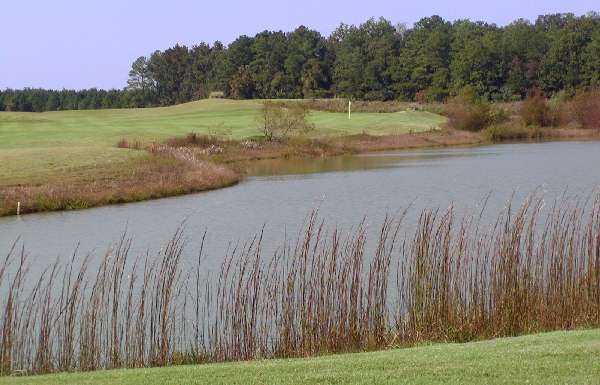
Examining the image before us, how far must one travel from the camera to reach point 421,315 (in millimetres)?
12344

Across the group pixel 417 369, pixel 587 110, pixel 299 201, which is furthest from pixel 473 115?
pixel 417 369

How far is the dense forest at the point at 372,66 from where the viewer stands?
10600 centimetres

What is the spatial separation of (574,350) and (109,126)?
62979 mm

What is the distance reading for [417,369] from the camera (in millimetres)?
8617

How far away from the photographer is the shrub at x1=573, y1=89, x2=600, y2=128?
84.6 m

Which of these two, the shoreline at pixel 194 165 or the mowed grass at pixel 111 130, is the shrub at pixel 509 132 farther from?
the mowed grass at pixel 111 130

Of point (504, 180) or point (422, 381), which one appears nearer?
point (422, 381)

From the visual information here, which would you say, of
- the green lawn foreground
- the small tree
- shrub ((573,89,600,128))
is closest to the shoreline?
the small tree

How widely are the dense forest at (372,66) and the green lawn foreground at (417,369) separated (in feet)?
314

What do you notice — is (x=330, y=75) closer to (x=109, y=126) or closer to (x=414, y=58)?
(x=414, y=58)

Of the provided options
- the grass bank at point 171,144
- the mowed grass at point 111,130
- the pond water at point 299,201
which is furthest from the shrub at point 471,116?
the pond water at point 299,201

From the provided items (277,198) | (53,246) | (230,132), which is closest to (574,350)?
(53,246)

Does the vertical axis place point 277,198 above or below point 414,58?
below

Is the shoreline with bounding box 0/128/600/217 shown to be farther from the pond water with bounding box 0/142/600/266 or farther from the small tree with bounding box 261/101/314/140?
the small tree with bounding box 261/101/314/140
